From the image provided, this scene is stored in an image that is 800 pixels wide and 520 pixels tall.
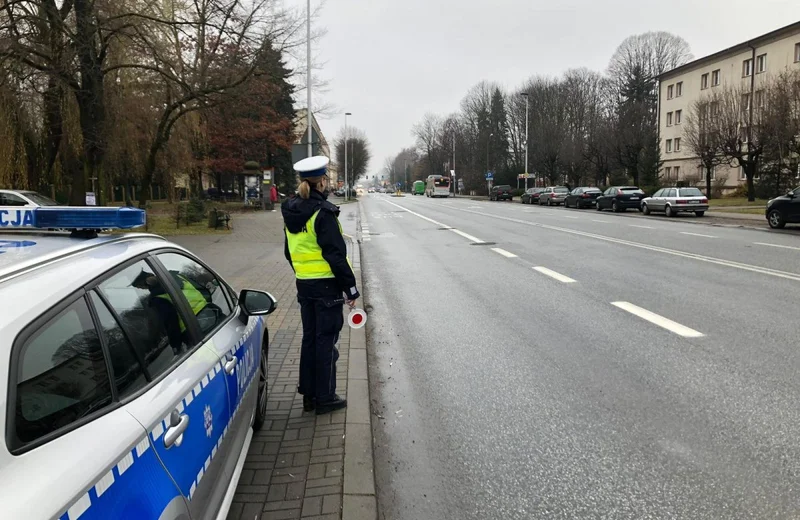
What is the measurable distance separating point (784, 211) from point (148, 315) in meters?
22.2

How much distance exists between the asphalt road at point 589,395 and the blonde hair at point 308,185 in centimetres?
182

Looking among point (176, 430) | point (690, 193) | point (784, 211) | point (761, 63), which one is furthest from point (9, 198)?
point (761, 63)

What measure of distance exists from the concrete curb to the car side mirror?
1.07 m

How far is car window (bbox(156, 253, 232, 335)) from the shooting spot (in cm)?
296

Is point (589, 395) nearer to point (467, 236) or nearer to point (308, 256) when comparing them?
point (308, 256)

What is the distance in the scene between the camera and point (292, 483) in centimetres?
346

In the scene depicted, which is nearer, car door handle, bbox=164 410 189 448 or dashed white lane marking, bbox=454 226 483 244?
car door handle, bbox=164 410 189 448

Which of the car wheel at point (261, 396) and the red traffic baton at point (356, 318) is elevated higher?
the red traffic baton at point (356, 318)

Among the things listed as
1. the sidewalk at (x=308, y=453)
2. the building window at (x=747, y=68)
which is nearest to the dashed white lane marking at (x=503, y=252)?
the sidewalk at (x=308, y=453)

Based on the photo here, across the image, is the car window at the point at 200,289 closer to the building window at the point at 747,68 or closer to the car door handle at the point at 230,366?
the car door handle at the point at 230,366

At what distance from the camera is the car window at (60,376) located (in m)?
1.56

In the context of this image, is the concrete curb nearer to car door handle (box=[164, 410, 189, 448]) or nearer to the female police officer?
the female police officer

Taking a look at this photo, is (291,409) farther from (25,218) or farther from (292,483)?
(25,218)

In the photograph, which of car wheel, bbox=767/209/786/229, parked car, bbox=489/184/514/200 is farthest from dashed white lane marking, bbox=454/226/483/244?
parked car, bbox=489/184/514/200
